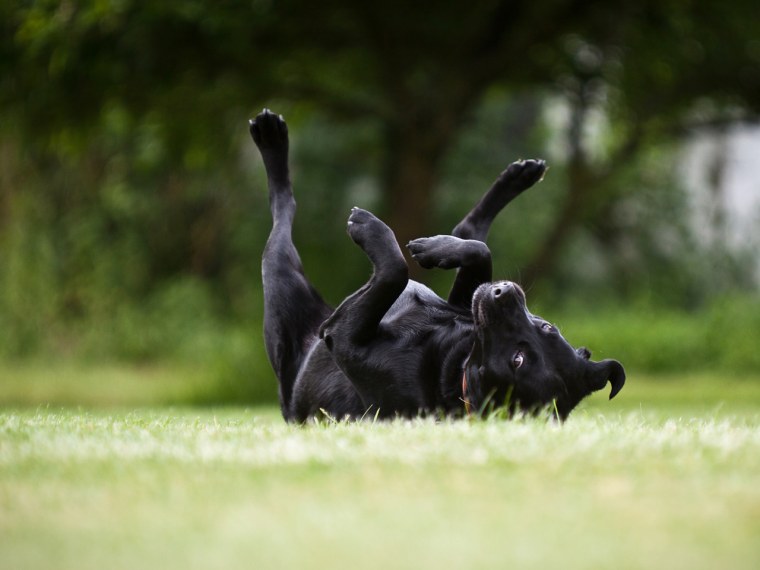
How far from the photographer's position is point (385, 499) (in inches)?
103

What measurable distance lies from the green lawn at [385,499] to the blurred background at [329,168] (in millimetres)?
7263

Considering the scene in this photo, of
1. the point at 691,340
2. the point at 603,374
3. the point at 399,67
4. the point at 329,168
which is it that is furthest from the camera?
the point at 329,168

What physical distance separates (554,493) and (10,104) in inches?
459

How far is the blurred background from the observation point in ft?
42.6

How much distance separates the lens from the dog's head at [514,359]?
4.18 meters

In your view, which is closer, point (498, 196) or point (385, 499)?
point (385, 499)

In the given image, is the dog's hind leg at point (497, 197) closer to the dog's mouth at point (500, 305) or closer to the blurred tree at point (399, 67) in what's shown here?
the dog's mouth at point (500, 305)

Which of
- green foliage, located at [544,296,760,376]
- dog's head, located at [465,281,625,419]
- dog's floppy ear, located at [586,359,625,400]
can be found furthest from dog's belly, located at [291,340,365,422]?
green foliage, located at [544,296,760,376]

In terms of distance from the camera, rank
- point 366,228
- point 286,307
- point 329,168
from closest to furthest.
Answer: point 366,228
point 286,307
point 329,168

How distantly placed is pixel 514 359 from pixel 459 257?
0.80 meters

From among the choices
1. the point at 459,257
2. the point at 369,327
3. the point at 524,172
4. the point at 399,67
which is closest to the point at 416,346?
the point at 369,327

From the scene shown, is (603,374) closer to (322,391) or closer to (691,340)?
(322,391)

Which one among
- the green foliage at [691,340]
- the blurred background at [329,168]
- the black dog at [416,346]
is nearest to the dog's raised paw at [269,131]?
the black dog at [416,346]

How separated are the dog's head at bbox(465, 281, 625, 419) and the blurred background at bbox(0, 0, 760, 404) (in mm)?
6129
